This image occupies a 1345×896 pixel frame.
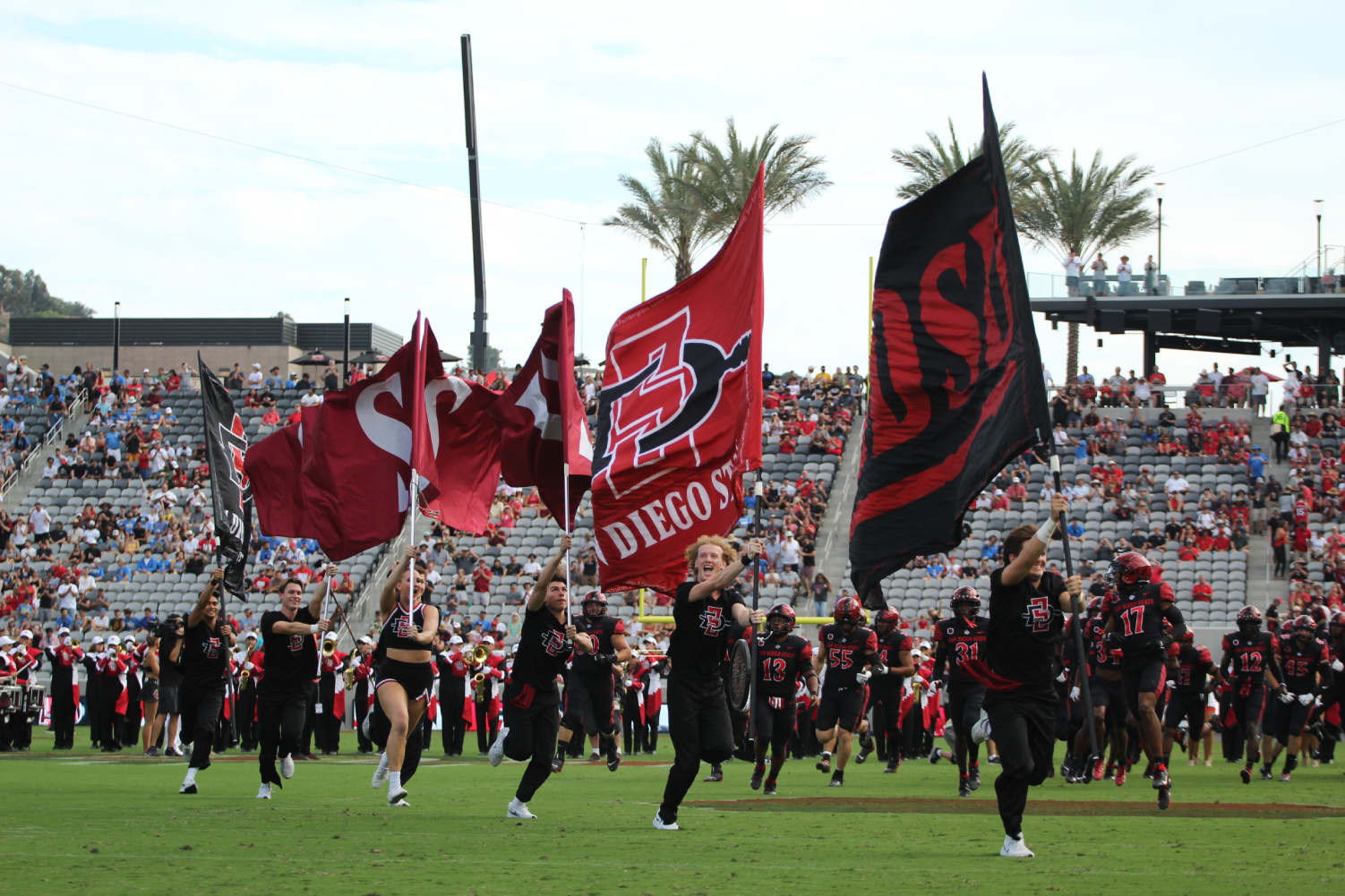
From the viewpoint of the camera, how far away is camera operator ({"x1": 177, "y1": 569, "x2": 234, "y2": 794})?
14.4 m

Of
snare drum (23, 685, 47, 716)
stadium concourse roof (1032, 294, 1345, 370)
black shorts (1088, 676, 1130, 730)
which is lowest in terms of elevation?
snare drum (23, 685, 47, 716)

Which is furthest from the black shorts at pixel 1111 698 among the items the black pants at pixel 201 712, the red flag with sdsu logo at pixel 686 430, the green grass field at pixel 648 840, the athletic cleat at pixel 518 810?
the black pants at pixel 201 712

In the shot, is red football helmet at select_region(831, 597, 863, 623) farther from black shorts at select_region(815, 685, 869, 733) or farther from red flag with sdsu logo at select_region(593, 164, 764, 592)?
red flag with sdsu logo at select_region(593, 164, 764, 592)

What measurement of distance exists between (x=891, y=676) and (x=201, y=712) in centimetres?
784

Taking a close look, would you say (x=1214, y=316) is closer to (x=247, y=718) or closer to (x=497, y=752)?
(x=247, y=718)

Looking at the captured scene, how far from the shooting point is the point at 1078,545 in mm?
31328

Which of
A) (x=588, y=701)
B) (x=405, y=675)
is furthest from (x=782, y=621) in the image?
(x=405, y=675)

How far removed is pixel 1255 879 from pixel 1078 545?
24276 mm

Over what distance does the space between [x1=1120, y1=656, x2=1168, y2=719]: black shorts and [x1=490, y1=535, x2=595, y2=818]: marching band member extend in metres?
5.52

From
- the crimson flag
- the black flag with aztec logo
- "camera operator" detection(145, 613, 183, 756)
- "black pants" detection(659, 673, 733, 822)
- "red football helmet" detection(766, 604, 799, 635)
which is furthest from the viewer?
"camera operator" detection(145, 613, 183, 756)

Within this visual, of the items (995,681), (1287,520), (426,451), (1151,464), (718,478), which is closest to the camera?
(995,681)

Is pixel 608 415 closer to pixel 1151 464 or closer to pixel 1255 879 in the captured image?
pixel 1255 879

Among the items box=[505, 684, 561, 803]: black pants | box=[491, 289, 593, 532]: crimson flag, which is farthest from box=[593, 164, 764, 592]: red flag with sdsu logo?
box=[505, 684, 561, 803]: black pants

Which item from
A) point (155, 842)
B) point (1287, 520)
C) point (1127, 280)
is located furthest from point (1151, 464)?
point (155, 842)
